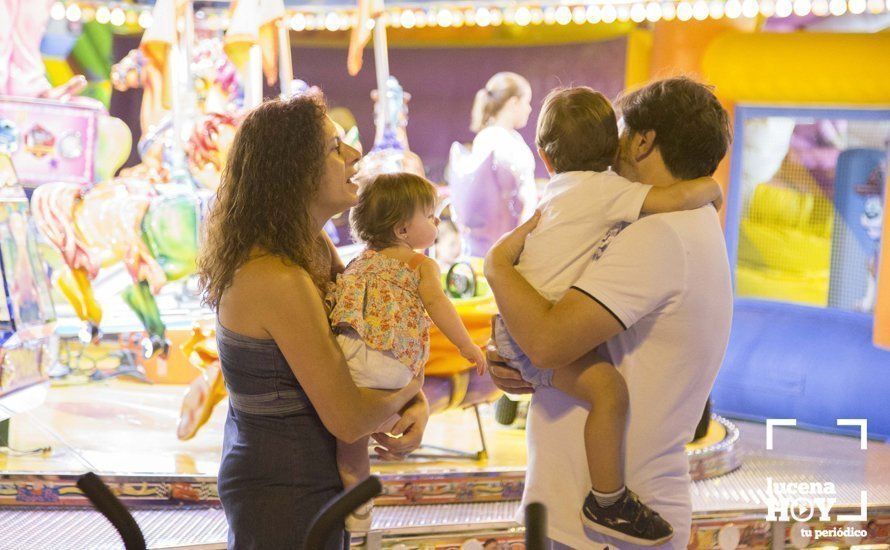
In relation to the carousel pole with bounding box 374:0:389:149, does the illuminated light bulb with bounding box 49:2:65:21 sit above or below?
above

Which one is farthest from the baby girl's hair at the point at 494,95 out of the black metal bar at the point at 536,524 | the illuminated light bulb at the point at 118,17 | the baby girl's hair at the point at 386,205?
the black metal bar at the point at 536,524

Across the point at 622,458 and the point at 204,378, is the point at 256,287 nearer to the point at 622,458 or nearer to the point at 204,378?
the point at 622,458

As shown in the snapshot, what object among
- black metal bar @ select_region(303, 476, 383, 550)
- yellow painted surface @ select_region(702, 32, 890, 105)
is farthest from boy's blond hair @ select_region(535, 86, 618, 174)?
yellow painted surface @ select_region(702, 32, 890, 105)

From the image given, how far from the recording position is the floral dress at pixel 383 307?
1.73 metres

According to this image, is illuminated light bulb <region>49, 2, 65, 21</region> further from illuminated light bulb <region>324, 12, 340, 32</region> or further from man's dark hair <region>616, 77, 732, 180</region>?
man's dark hair <region>616, 77, 732, 180</region>

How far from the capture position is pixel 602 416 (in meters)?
1.56

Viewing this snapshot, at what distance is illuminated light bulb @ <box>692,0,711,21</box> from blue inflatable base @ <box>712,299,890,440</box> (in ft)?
5.82

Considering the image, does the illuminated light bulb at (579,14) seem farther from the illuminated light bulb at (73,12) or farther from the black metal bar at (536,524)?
the black metal bar at (536,524)

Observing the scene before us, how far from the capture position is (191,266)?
4062 mm

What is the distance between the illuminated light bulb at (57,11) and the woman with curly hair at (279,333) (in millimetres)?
2818

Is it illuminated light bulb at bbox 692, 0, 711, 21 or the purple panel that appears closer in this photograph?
illuminated light bulb at bbox 692, 0, 711, 21

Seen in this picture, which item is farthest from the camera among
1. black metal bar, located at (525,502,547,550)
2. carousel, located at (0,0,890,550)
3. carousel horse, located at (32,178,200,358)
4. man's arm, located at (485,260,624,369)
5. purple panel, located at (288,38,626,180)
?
purple panel, located at (288,38,626,180)

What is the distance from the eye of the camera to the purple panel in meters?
4.46

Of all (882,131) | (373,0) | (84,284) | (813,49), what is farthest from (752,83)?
(84,284)
